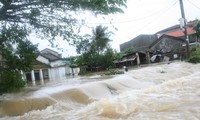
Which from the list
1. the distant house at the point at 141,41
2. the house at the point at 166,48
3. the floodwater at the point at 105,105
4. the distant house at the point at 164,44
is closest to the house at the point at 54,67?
the distant house at the point at 164,44

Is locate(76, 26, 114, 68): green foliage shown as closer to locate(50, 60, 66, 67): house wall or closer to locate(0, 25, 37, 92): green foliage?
locate(50, 60, 66, 67): house wall

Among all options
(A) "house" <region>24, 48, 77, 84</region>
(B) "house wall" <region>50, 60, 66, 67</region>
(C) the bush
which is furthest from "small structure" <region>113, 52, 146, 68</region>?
(C) the bush

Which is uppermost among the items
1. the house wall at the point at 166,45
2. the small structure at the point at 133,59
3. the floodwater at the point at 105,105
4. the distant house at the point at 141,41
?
the distant house at the point at 141,41

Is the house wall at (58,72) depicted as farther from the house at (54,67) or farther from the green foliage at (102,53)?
the green foliage at (102,53)

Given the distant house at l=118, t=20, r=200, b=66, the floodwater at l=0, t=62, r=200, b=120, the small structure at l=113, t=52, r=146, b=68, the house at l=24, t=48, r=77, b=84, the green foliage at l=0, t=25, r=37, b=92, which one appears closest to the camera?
the floodwater at l=0, t=62, r=200, b=120

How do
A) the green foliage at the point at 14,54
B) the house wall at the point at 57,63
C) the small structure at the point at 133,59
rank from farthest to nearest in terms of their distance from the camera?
the house wall at the point at 57,63
the small structure at the point at 133,59
the green foliage at the point at 14,54

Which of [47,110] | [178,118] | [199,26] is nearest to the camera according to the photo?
[178,118]

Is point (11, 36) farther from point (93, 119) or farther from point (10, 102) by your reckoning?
point (93, 119)

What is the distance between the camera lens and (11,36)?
30.3 feet

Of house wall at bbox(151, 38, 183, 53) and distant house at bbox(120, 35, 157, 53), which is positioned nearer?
house wall at bbox(151, 38, 183, 53)

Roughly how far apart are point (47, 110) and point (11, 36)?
113 inches

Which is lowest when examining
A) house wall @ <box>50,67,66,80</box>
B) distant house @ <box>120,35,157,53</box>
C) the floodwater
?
the floodwater

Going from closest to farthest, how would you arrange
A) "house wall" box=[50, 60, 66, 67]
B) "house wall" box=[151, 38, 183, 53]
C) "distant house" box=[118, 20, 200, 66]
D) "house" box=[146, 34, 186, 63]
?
"house" box=[146, 34, 186, 63]
"distant house" box=[118, 20, 200, 66]
"house wall" box=[151, 38, 183, 53]
"house wall" box=[50, 60, 66, 67]

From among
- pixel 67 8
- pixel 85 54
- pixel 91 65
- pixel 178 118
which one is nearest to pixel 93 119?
pixel 178 118
